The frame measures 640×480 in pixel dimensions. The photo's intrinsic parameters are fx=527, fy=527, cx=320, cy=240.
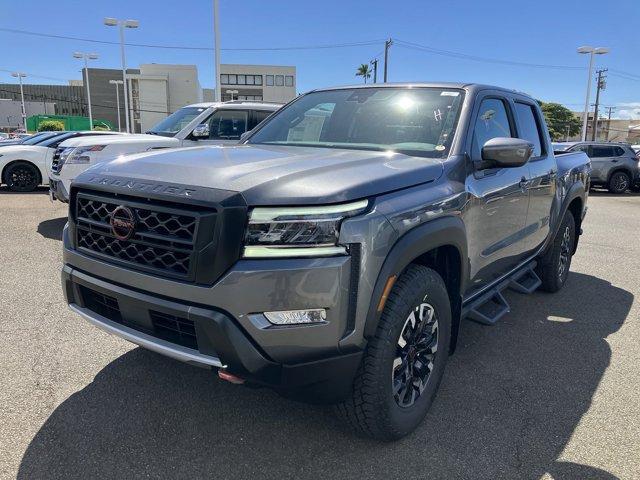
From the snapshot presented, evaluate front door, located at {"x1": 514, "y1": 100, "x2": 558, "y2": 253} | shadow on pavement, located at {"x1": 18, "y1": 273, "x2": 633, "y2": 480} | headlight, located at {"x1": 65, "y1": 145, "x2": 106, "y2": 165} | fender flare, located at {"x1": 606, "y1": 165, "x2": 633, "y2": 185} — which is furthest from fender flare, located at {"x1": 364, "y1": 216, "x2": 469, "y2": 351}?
fender flare, located at {"x1": 606, "y1": 165, "x2": 633, "y2": 185}

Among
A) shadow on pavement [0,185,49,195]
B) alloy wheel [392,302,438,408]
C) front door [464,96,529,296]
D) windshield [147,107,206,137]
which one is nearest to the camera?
alloy wheel [392,302,438,408]

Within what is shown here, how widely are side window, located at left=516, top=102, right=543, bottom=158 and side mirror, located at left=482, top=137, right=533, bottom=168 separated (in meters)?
1.25

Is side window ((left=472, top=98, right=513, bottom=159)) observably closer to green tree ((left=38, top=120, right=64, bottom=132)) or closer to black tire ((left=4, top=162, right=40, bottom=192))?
black tire ((left=4, top=162, right=40, bottom=192))

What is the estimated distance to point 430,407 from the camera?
3.03 m

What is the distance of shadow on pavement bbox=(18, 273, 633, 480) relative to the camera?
2521 millimetres

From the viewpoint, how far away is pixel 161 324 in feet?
7.90

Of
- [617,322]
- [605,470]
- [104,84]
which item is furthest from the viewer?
[104,84]

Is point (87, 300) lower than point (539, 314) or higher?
higher

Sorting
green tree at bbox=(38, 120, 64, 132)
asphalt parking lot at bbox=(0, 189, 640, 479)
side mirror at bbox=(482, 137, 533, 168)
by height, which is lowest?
asphalt parking lot at bbox=(0, 189, 640, 479)

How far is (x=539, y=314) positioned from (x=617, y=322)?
0.65 metres

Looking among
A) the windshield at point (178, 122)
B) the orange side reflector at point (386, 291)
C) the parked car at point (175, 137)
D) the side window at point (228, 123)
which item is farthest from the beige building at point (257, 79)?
the orange side reflector at point (386, 291)

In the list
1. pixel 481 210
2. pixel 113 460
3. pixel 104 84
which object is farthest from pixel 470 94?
pixel 104 84

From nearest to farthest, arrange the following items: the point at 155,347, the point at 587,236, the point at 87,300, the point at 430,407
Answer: the point at 155,347 < the point at 87,300 < the point at 430,407 < the point at 587,236

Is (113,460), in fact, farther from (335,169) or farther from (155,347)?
(335,169)
